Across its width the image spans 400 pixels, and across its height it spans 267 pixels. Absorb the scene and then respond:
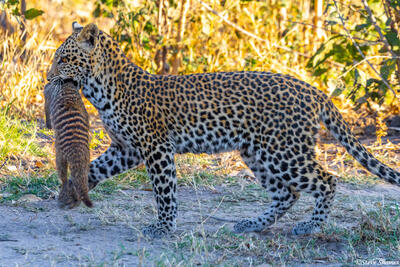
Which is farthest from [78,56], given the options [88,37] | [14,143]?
[14,143]

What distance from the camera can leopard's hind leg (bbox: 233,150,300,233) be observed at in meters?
5.26

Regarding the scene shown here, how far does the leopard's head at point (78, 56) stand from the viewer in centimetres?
505

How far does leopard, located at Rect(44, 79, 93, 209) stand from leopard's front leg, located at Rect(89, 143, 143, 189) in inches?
16.9

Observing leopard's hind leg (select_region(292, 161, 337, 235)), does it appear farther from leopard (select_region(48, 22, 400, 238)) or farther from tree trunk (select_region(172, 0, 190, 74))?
tree trunk (select_region(172, 0, 190, 74))

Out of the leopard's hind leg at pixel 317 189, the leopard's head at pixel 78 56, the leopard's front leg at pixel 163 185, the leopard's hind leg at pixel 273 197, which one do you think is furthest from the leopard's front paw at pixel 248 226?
the leopard's head at pixel 78 56

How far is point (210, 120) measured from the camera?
516 centimetres

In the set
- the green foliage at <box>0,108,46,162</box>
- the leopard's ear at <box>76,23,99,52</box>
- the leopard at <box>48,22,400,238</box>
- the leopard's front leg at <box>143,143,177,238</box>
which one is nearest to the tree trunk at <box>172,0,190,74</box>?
the green foliage at <box>0,108,46,162</box>

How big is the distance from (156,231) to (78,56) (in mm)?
Result: 1633

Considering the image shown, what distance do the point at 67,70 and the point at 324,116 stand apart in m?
2.25

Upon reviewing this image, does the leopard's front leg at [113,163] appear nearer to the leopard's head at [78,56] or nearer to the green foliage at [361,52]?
the leopard's head at [78,56]

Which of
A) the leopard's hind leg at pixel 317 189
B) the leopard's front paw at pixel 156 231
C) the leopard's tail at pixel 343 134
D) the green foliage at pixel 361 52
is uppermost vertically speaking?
the green foliage at pixel 361 52

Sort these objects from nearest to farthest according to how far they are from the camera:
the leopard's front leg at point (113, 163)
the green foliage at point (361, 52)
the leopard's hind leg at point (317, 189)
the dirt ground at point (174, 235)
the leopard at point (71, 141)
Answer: the dirt ground at point (174, 235)
the leopard at point (71, 141)
the leopard's hind leg at point (317, 189)
the leopard's front leg at point (113, 163)
the green foliage at point (361, 52)

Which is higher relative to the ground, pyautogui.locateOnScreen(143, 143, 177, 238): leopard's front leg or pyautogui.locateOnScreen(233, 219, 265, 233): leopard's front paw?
A: pyautogui.locateOnScreen(143, 143, 177, 238): leopard's front leg

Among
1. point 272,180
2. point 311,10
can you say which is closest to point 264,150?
point 272,180
